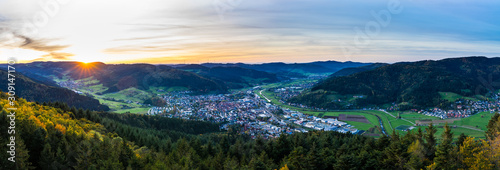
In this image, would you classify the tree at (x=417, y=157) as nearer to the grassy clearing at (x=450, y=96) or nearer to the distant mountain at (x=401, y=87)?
the distant mountain at (x=401, y=87)

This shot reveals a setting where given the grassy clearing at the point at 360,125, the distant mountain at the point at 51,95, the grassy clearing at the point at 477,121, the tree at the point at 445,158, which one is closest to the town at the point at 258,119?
the grassy clearing at the point at 360,125

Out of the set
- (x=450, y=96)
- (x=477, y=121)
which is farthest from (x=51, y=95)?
(x=450, y=96)

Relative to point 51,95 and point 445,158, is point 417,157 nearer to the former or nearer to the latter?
point 445,158

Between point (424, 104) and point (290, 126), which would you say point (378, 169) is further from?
point (424, 104)

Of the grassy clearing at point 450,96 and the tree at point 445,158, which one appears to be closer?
the tree at point 445,158

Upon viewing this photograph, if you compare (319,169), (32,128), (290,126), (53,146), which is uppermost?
(32,128)

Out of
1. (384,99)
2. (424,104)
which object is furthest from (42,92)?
(424,104)

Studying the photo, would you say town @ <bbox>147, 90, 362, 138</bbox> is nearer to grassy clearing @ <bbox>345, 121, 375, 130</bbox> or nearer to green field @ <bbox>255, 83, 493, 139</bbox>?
grassy clearing @ <bbox>345, 121, 375, 130</bbox>

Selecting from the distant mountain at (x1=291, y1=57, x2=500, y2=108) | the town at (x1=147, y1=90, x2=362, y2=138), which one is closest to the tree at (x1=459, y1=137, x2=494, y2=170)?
the town at (x1=147, y1=90, x2=362, y2=138)
